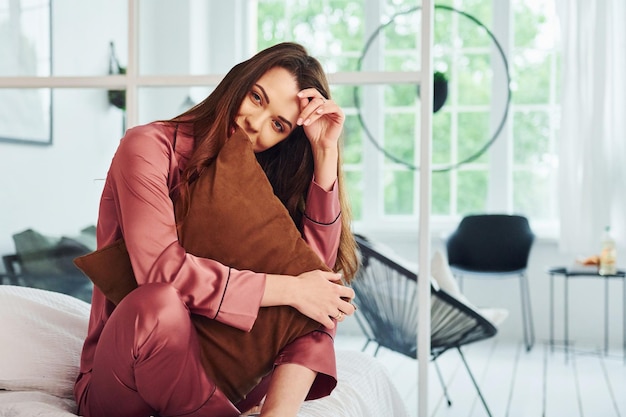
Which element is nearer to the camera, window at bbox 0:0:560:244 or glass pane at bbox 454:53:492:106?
window at bbox 0:0:560:244

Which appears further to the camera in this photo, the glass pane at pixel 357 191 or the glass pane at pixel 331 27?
the glass pane at pixel 357 191

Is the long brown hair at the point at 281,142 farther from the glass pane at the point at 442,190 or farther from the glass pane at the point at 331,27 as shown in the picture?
the glass pane at the point at 442,190

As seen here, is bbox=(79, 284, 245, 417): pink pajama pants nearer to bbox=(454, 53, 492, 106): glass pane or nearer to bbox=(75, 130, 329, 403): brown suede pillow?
bbox=(75, 130, 329, 403): brown suede pillow

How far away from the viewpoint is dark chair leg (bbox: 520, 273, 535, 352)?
5484mm

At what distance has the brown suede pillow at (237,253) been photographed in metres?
1.60

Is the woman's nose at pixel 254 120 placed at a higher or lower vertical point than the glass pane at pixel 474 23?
lower

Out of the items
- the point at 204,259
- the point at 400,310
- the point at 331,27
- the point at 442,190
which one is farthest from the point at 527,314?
the point at 204,259

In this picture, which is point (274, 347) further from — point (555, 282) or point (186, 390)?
point (555, 282)

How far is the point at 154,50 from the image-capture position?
267cm

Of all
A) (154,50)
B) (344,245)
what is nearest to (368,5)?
(154,50)

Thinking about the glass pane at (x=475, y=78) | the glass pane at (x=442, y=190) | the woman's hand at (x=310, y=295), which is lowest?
the woman's hand at (x=310, y=295)

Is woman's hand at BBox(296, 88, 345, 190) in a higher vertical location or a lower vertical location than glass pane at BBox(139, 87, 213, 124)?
lower

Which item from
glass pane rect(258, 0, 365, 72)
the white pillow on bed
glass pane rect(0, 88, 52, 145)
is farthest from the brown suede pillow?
glass pane rect(258, 0, 365, 72)

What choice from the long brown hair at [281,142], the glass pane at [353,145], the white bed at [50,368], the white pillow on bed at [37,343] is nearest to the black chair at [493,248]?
the glass pane at [353,145]
